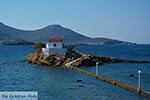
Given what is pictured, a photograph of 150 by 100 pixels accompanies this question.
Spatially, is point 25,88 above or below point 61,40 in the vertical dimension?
below

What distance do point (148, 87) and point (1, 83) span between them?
17309mm

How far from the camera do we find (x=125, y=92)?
132ft

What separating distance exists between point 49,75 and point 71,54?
20647 millimetres

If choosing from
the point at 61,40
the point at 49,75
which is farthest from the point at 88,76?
the point at 61,40

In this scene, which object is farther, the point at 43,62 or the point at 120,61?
the point at 120,61

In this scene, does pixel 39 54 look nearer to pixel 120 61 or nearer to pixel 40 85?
pixel 120 61

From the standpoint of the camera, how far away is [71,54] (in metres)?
79.5

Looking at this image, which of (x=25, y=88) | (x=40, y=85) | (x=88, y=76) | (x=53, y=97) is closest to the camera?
(x=53, y=97)

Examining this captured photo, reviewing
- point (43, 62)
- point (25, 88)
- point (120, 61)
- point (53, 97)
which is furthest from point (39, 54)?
point (53, 97)

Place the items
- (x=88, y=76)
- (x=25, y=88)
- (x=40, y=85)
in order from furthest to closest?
(x=88, y=76) < (x=40, y=85) < (x=25, y=88)

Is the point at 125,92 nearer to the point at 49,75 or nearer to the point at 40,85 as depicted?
the point at 40,85

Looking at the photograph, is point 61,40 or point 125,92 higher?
point 61,40

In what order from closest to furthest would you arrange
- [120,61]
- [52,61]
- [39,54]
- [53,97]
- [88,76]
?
1. [53,97]
2. [88,76]
3. [52,61]
4. [39,54]
5. [120,61]

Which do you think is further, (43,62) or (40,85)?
(43,62)
